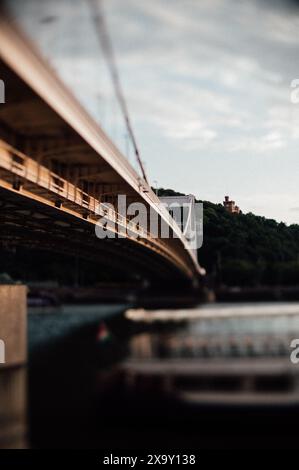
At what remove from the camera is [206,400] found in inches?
755

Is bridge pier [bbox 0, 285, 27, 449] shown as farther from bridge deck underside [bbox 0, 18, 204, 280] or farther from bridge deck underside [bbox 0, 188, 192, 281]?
bridge deck underside [bbox 0, 18, 204, 280]

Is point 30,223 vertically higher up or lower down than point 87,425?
higher up

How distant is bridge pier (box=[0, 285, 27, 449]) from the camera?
2575 centimetres

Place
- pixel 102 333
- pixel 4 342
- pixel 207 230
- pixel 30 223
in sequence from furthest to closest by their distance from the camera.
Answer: pixel 207 230, pixel 30 223, pixel 4 342, pixel 102 333

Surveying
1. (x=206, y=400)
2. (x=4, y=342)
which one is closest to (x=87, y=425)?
(x=206, y=400)

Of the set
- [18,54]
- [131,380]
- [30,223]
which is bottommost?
[131,380]

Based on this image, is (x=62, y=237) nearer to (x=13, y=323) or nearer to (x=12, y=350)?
(x=13, y=323)

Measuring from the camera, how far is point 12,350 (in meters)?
30.7

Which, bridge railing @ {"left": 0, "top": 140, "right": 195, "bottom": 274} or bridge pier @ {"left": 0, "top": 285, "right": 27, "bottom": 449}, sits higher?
bridge railing @ {"left": 0, "top": 140, "right": 195, "bottom": 274}

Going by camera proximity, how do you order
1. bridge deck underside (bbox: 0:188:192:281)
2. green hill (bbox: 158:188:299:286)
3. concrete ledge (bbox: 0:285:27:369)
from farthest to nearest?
green hill (bbox: 158:188:299:286) → bridge deck underside (bbox: 0:188:192:281) → concrete ledge (bbox: 0:285:27:369)

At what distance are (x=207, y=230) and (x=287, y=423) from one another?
258 ft

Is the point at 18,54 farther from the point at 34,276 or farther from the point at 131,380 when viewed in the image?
the point at 34,276

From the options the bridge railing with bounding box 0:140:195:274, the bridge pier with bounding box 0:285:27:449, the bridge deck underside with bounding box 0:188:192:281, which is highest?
the bridge railing with bounding box 0:140:195:274

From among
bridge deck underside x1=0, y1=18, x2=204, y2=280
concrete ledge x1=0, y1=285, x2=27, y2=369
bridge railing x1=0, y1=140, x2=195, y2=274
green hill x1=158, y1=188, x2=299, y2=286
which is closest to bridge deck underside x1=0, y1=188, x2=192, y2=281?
bridge deck underside x1=0, y1=18, x2=204, y2=280
